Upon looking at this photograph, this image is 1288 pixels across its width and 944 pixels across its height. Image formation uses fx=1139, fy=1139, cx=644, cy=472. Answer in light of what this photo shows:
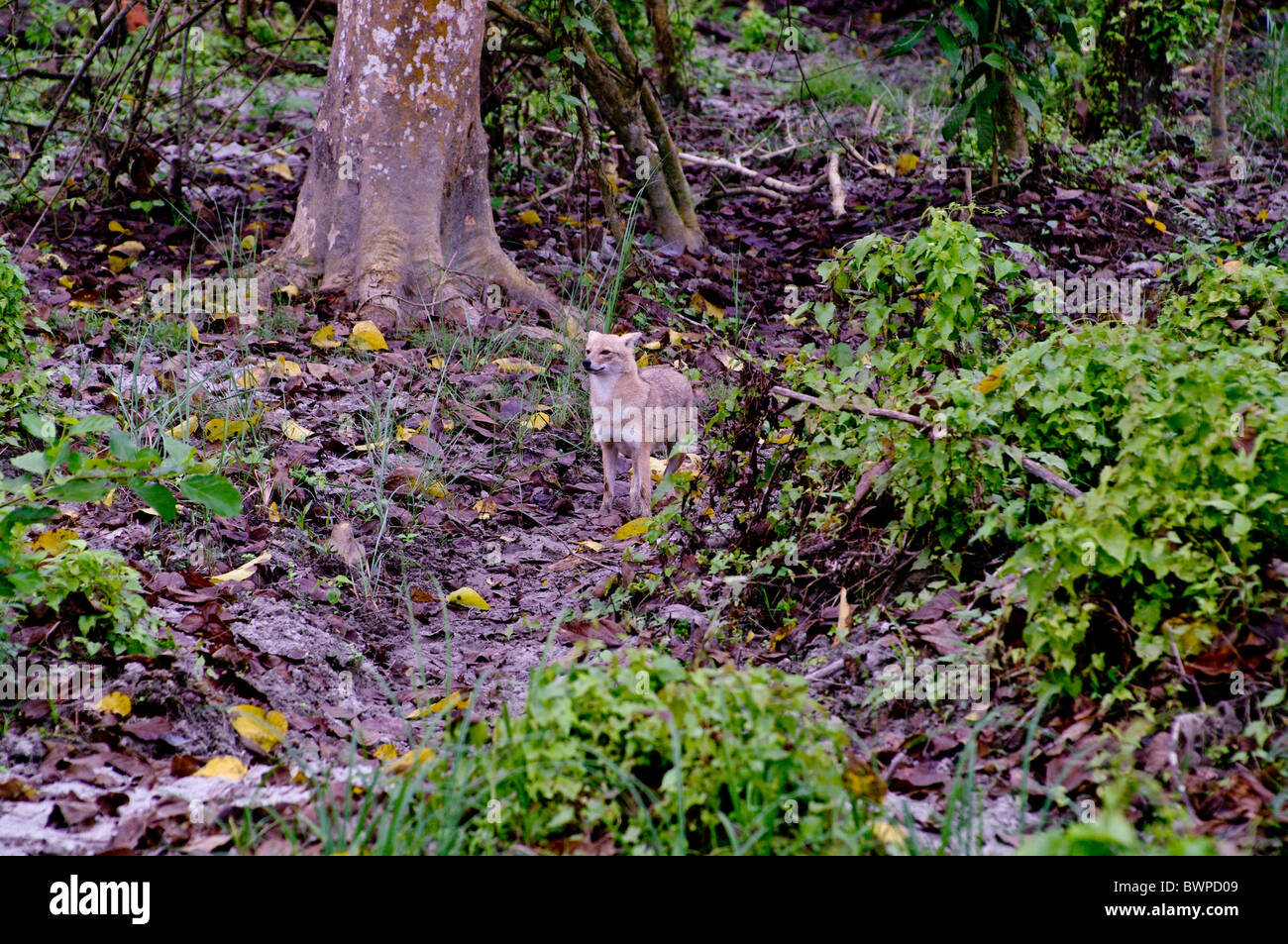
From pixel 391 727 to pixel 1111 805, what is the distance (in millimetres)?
2376

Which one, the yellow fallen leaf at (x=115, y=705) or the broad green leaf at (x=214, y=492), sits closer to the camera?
the broad green leaf at (x=214, y=492)

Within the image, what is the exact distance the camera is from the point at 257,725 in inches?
131

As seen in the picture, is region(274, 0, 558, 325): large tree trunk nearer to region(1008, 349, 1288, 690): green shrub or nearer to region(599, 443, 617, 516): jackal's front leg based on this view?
region(599, 443, 617, 516): jackal's front leg

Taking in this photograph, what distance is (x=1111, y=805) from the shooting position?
6.03 ft

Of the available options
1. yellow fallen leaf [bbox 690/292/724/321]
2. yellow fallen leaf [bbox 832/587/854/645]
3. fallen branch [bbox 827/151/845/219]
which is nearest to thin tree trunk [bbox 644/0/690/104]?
fallen branch [bbox 827/151/845/219]

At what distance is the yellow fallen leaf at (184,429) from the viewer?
16.4ft

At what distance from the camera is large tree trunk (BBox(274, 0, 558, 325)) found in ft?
22.1

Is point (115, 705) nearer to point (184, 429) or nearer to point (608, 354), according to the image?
point (184, 429)

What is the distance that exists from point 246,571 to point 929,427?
2565 mm

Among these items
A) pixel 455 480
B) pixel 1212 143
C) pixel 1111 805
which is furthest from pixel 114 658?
pixel 1212 143

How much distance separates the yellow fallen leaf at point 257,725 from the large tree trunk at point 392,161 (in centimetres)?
357

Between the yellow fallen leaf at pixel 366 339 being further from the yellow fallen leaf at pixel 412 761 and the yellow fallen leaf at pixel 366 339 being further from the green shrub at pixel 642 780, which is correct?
the green shrub at pixel 642 780

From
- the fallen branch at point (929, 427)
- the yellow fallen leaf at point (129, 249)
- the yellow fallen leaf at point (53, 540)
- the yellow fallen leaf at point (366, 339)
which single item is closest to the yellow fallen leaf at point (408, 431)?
the yellow fallen leaf at point (366, 339)

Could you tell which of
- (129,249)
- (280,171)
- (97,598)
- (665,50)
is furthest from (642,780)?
(665,50)
